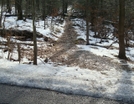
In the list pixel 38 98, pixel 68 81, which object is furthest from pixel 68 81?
pixel 38 98

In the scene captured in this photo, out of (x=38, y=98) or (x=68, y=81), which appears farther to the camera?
(x=68, y=81)

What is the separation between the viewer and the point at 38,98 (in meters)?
5.10

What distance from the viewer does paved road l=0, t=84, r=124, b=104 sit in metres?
4.91

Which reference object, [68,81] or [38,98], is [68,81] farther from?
[38,98]

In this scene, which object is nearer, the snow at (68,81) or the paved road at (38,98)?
the paved road at (38,98)

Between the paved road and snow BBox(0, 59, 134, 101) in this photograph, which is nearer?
the paved road

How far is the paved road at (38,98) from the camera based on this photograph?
4914 mm

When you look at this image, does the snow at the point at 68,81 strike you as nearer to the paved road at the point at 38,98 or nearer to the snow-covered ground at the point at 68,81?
the snow-covered ground at the point at 68,81

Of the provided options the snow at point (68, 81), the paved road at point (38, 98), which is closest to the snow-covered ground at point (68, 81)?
the snow at point (68, 81)

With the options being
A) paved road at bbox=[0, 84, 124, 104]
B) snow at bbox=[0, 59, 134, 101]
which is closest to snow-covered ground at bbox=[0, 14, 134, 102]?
snow at bbox=[0, 59, 134, 101]

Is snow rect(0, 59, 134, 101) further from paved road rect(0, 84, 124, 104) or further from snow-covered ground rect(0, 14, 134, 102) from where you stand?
paved road rect(0, 84, 124, 104)

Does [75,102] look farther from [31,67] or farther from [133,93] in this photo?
[31,67]

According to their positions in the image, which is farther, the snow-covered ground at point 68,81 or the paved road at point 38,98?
the snow-covered ground at point 68,81

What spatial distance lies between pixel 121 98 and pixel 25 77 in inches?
118
